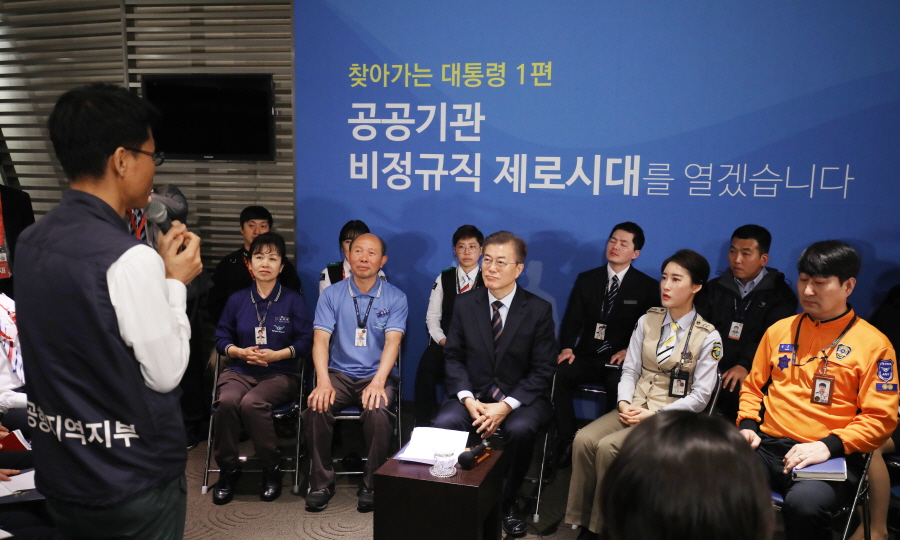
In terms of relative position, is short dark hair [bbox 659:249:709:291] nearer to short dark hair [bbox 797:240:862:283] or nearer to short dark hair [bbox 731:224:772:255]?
short dark hair [bbox 797:240:862:283]

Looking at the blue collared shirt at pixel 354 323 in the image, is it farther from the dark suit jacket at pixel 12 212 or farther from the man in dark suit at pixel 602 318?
the dark suit jacket at pixel 12 212

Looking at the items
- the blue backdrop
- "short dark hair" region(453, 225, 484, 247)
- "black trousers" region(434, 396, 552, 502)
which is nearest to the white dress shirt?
"black trousers" region(434, 396, 552, 502)

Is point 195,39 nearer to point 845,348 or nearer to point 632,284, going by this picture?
point 632,284

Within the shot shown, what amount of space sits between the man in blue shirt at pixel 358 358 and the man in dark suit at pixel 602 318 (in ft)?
3.65

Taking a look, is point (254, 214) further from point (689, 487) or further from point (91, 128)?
point (689, 487)

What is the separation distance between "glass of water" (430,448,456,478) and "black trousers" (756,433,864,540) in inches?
48.0

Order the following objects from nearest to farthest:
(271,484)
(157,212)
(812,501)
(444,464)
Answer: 1. (812,501)
2. (444,464)
3. (271,484)
4. (157,212)

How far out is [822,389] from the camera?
276 centimetres

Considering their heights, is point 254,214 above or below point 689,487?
above

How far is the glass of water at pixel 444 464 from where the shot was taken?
8.49 feet

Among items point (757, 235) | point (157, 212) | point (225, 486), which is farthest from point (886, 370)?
point (157, 212)

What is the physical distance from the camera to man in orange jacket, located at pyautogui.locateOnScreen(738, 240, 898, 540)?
258 cm

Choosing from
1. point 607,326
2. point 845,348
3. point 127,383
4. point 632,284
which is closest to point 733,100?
point 632,284

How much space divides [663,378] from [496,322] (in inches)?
37.0
